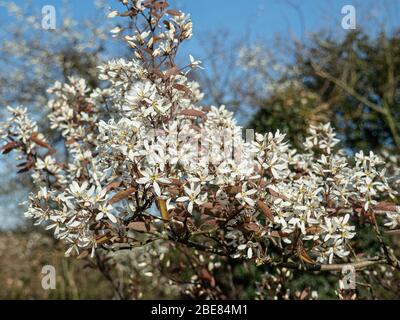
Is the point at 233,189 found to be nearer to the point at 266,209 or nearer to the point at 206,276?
the point at 266,209

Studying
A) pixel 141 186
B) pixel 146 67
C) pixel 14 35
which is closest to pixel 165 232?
pixel 141 186

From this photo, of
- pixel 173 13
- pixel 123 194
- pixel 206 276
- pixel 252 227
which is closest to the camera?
pixel 123 194

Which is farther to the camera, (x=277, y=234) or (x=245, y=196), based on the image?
(x=277, y=234)

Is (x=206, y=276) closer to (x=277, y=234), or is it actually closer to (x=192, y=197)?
(x=277, y=234)

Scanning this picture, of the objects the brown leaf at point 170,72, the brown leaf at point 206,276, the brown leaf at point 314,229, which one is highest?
the brown leaf at point 170,72

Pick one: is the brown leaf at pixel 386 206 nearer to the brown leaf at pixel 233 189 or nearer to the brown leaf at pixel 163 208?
the brown leaf at pixel 233 189

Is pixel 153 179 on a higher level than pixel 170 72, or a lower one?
lower

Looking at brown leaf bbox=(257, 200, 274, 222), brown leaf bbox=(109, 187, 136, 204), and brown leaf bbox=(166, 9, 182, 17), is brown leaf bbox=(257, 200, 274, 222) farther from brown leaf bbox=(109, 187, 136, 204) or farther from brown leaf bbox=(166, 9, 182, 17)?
brown leaf bbox=(166, 9, 182, 17)

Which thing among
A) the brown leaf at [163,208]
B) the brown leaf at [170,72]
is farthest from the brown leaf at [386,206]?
the brown leaf at [170,72]

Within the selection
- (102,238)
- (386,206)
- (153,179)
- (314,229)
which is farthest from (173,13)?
(386,206)

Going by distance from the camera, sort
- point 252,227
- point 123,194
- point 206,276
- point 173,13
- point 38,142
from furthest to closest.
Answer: point 206,276 < point 38,142 < point 173,13 < point 252,227 < point 123,194

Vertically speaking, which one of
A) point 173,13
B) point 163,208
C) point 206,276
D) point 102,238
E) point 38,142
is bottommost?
point 206,276
